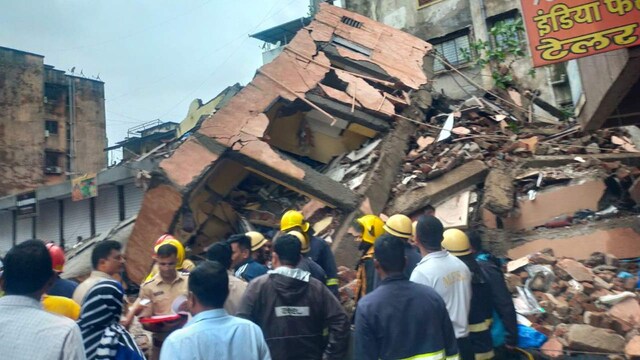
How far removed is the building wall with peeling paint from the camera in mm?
15453

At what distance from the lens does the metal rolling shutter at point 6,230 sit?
18734mm

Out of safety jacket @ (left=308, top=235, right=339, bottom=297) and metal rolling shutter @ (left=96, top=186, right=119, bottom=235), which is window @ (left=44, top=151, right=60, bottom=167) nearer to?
metal rolling shutter @ (left=96, top=186, right=119, bottom=235)

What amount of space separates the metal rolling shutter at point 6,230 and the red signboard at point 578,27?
19.8m

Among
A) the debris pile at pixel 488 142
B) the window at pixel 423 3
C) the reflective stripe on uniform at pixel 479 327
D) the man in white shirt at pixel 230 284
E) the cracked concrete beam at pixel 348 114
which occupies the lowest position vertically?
Answer: the reflective stripe on uniform at pixel 479 327

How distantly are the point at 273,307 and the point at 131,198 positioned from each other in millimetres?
12400

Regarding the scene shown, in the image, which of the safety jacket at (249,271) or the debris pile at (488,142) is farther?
the debris pile at (488,142)

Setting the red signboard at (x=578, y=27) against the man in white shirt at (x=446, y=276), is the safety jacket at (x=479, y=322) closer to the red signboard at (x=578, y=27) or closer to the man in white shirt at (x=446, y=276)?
the man in white shirt at (x=446, y=276)

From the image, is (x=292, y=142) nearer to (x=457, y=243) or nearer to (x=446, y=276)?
(x=457, y=243)

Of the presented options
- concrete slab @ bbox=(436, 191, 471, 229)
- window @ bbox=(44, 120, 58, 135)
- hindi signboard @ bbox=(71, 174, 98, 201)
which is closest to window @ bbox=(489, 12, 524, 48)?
concrete slab @ bbox=(436, 191, 471, 229)

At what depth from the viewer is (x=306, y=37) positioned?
32.8 feet

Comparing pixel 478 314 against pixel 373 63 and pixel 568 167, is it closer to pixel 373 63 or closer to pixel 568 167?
pixel 568 167

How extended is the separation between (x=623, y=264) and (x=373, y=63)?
19.8 feet

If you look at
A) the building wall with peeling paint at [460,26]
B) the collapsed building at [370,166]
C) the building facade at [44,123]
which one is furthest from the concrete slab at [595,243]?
the building facade at [44,123]

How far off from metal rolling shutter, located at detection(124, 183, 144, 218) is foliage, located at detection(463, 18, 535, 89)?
1061 centimetres
